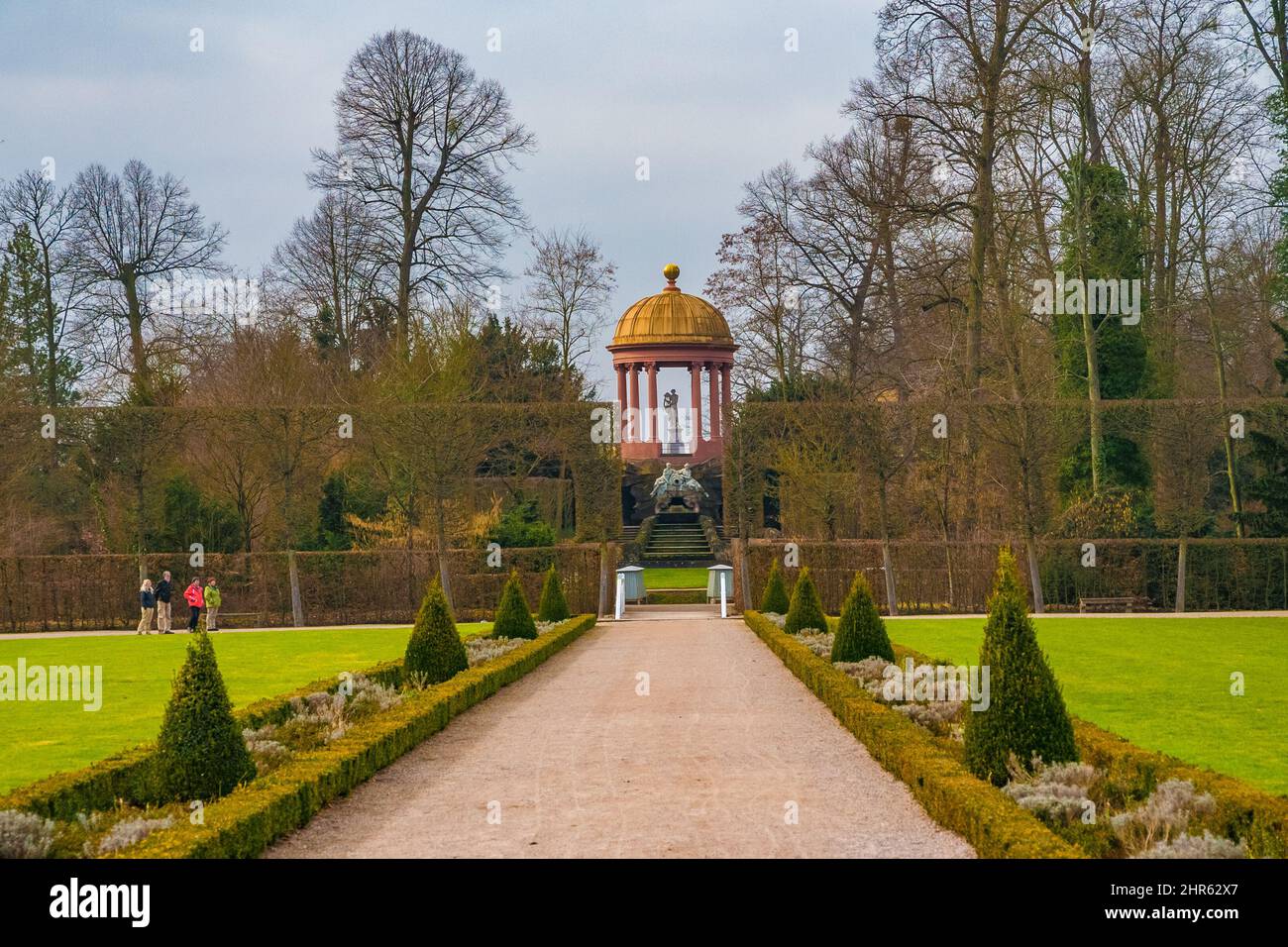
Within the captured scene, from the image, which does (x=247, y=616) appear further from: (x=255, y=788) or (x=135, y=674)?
(x=255, y=788)

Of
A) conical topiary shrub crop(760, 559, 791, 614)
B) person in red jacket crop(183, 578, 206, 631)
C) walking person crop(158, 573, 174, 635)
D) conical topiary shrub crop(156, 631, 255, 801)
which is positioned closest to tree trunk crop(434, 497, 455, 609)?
person in red jacket crop(183, 578, 206, 631)

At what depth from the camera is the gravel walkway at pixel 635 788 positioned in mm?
8258

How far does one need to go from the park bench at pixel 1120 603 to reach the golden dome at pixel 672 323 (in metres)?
28.7

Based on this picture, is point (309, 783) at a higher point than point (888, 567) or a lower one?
lower

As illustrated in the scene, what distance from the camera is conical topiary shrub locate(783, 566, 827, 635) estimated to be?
72.5 feet

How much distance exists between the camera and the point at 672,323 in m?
56.2

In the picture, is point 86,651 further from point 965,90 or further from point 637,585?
Result: point 965,90

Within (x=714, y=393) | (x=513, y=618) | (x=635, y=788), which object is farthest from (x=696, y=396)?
(x=635, y=788)

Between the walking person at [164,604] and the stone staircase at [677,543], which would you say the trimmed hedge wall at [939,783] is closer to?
the walking person at [164,604]

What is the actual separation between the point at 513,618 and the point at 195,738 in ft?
42.1

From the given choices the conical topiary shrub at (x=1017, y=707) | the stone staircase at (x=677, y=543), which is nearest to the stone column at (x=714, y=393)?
the stone staircase at (x=677, y=543)

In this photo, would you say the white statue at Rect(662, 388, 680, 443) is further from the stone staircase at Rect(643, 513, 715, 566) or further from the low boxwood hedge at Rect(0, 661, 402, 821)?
the low boxwood hedge at Rect(0, 661, 402, 821)
